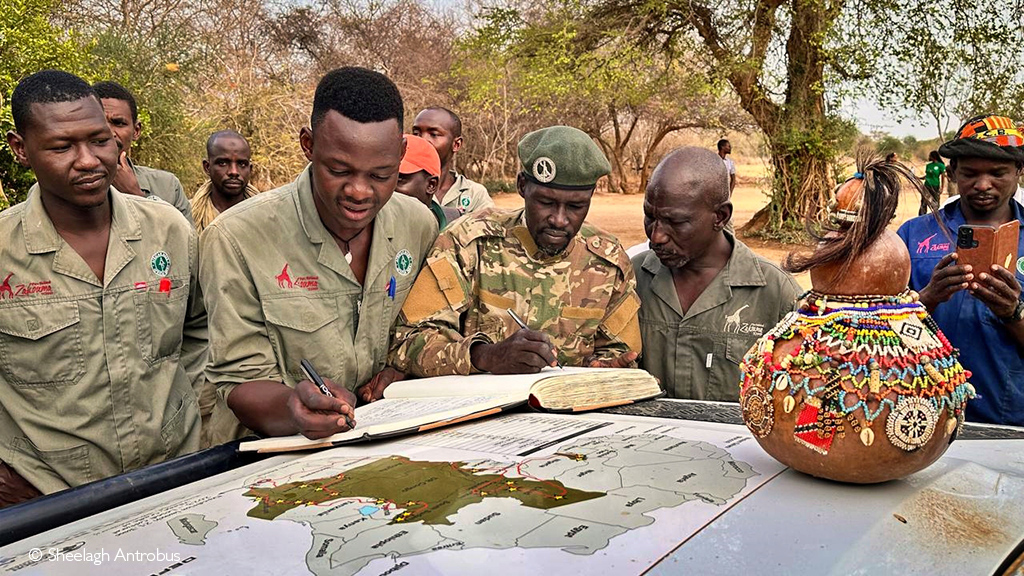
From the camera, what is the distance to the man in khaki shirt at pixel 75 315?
2.44 metres

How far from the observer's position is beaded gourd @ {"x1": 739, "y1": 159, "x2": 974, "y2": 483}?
4.48ft

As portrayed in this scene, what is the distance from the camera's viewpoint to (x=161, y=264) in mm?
2654

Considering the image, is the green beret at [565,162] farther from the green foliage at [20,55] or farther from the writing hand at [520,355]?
the green foliage at [20,55]

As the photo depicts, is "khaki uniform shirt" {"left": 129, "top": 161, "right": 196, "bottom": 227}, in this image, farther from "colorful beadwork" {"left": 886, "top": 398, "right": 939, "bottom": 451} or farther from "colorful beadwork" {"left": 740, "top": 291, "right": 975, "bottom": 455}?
"colorful beadwork" {"left": 886, "top": 398, "right": 939, "bottom": 451}

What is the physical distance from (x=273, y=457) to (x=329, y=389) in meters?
0.20

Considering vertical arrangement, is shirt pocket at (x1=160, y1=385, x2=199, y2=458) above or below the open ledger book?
below

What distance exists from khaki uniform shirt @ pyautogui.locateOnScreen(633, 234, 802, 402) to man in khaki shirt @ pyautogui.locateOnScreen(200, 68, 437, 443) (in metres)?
0.95

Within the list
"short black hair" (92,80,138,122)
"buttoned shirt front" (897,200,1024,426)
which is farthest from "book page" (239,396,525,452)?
"short black hair" (92,80,138,122)

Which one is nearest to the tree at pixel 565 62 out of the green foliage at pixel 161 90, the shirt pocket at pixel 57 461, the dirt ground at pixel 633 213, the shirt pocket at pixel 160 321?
the dirt ground at pixel 633 213

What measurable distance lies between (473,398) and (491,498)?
788 millimetres

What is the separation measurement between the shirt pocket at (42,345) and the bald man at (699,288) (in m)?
1.79

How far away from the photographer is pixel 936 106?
12438 mm

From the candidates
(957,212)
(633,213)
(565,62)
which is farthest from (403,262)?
(633,213)

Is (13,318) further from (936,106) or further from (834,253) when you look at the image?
(936,106)
